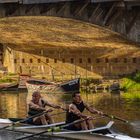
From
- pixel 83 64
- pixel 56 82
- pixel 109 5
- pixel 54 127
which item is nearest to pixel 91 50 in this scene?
pixel 83 64

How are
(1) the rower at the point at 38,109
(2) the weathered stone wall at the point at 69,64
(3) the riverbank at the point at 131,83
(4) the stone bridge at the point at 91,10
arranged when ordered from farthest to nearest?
(2) the weathered stone wall at the point at 69,64 → (3) the riverbank at the point at 131,83 → (4) the stone bridge at the point at 91,10 → (1) the rower at the point at 38,109

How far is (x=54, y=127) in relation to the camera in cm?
3888

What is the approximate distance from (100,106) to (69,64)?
1023 inches

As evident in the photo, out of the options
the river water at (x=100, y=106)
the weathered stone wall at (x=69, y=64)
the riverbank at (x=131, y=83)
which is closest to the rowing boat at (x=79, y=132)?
the river water at (x=100, y=106)

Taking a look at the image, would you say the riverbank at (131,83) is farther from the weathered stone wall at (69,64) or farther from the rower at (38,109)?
the rower at (38,109)

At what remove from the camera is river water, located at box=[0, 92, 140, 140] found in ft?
149

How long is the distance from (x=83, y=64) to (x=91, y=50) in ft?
A: 6.70

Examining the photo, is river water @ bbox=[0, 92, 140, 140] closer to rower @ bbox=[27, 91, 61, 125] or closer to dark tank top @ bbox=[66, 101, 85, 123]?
rower @ bbox=[27, 91, 61, 125]

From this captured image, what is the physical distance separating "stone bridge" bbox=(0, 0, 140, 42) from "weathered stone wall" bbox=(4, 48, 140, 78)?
47.6ft

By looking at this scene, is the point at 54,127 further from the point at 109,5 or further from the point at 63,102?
the point at 109,5

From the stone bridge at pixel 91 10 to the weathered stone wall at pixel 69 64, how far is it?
14.5 m

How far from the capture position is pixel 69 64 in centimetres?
8619

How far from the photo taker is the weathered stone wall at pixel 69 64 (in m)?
84.4

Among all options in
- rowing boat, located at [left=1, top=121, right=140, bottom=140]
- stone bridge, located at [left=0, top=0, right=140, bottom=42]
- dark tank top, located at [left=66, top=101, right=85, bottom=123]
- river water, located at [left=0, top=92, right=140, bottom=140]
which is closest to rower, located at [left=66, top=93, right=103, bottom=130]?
dark tank top, located at [left=66, top=101, right=85, bottom=123]
